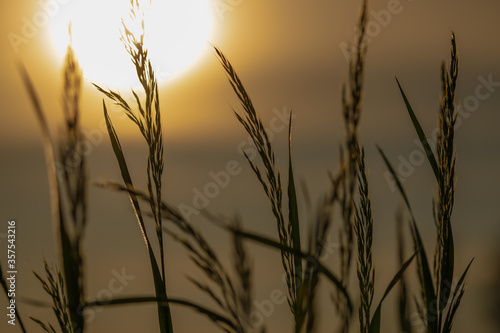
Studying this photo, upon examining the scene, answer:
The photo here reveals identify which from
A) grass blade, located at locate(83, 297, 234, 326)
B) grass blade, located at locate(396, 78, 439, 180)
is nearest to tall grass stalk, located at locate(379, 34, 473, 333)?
grass blade, located at locate(396, 78, 439, 180)

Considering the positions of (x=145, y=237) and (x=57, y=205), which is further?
(x=145, y=237)

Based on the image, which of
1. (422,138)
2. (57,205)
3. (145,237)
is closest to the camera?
(57,205)

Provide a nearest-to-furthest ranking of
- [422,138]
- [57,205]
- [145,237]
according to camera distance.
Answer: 1. [57,205]
2. [145,237]
3. [422,138]

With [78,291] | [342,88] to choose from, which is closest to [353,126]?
[342,88]

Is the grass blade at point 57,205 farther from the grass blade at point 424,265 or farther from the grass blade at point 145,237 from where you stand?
the grass blade at point 424,265

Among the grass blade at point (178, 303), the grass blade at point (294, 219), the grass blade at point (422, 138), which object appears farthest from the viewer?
→ the grass blade at point (422, 138)

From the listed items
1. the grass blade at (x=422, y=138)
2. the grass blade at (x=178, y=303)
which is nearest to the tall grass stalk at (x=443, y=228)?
the grass blade at (x=422, y=138)

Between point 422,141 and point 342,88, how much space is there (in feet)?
0.91

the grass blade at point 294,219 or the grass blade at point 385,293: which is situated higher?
the grass blade at point 294,219

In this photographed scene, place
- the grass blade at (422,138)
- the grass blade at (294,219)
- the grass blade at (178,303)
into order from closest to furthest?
the grass blade at (178,303) → the grass blade at (294,219) → the grass blade at (422,138)

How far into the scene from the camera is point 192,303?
0.79m

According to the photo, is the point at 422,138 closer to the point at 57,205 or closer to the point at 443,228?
the point at 443,228

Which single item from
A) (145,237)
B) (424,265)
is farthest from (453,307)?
(145,237)

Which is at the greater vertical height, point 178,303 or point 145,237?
point 145,237
